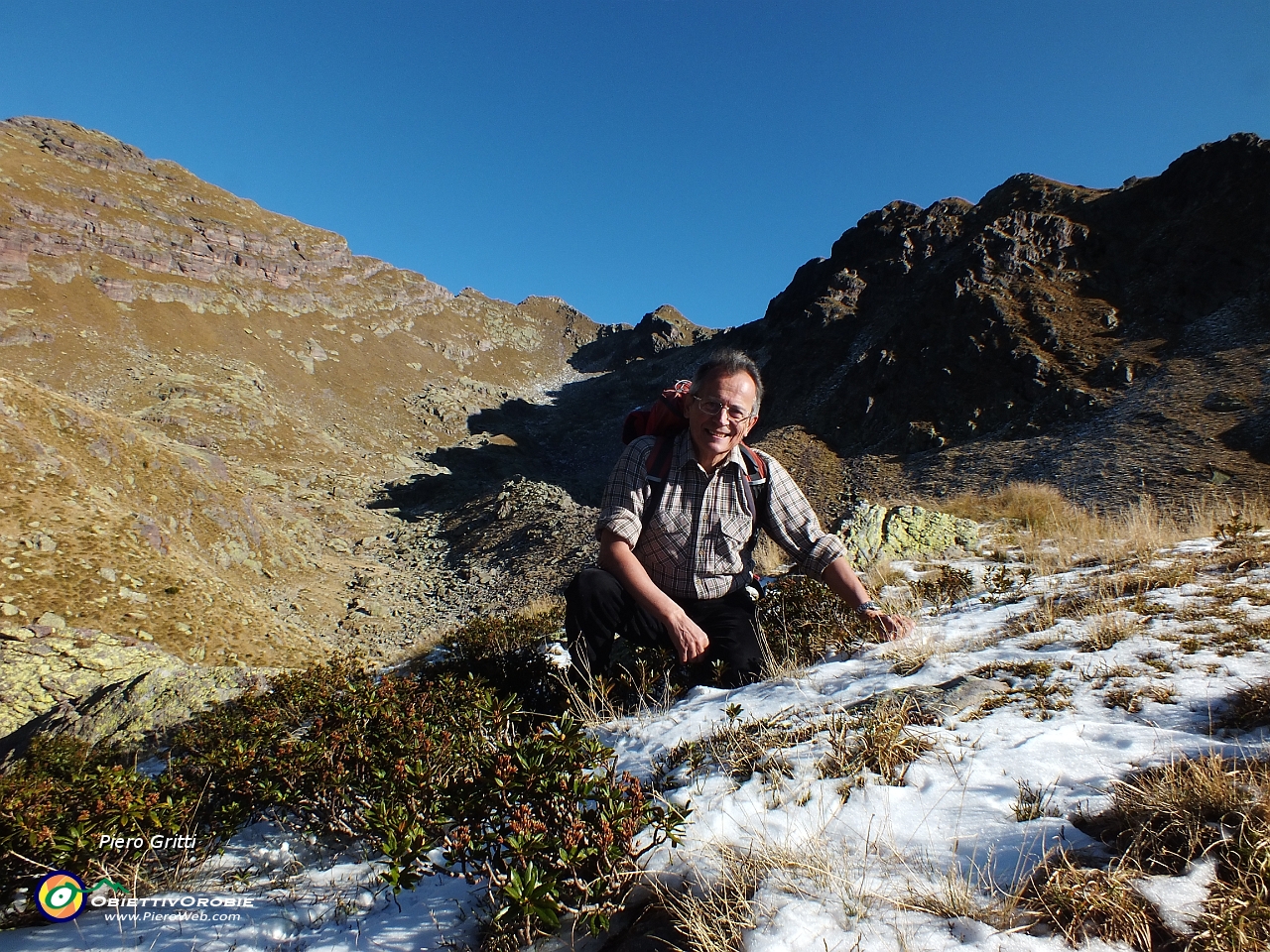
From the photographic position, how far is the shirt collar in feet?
13.2

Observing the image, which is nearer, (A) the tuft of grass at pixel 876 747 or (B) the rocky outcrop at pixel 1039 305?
(A) the tuft of grass at pixel 876 747

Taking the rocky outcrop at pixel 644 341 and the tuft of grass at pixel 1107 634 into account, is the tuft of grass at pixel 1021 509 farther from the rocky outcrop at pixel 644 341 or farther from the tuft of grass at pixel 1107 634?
the rocky outcrop at pixel 644 341

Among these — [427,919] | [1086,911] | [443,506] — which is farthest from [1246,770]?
[443,506]

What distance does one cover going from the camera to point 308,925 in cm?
205

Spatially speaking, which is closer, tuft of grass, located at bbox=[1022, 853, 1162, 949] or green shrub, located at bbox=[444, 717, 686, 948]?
tuft of grass, located at bbox=[1022, 853, 1162, 949]

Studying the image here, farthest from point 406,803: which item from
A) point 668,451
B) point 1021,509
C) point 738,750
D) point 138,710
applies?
point 1021,509

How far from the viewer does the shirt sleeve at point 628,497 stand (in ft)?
12.4

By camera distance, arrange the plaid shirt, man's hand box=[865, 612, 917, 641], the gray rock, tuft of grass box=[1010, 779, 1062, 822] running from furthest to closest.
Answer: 1. the gray rock
2. the plaid shirt
3. man's hand box=[865, 612, 917, 641]
4. tuft of grass box=[1010, 779, 1062, 822]

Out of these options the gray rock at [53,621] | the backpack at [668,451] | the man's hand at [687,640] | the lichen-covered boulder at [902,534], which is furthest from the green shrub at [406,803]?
the gray rock at [53,621]

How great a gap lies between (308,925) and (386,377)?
7222 centimetres

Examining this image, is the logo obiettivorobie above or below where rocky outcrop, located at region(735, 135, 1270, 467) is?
below

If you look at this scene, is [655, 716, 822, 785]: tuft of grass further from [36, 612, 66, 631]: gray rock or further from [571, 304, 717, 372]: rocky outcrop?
[571, 304, 717, 372]: rocky outcrop

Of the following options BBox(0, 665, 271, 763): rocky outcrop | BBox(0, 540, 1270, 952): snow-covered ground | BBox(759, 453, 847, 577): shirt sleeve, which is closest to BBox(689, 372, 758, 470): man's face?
BBox(759, 453, 847, 577): shirt sleeve

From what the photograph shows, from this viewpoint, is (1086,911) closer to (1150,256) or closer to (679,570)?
(679,570)
